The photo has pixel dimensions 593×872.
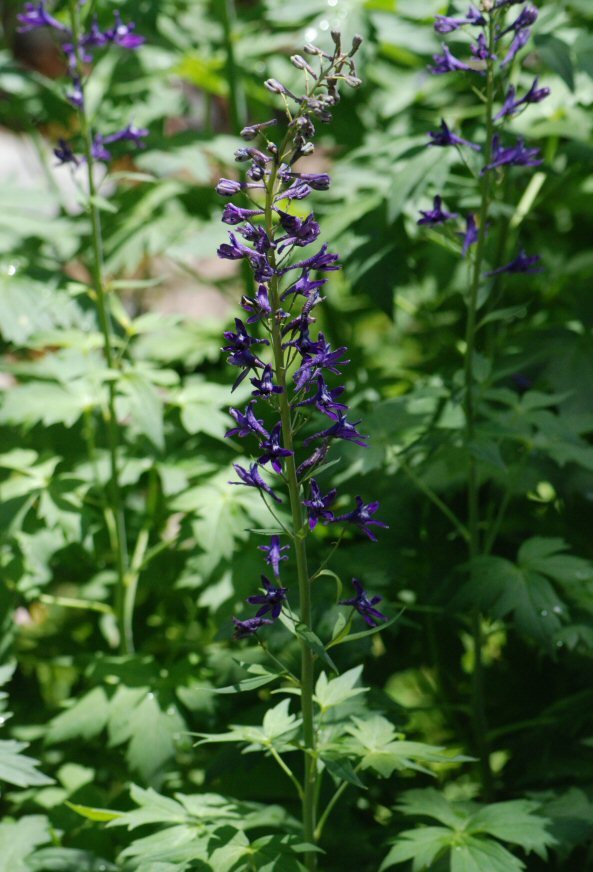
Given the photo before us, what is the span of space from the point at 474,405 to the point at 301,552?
93 cm

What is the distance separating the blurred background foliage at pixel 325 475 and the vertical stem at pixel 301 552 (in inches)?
6.3

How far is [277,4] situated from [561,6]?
1352 mm

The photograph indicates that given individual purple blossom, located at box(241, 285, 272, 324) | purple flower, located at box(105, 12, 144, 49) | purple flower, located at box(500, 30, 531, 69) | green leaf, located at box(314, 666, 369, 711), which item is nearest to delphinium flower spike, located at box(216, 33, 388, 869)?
individual purple blossom, located at box(241, 285, 272, 324)

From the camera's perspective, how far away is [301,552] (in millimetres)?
2088

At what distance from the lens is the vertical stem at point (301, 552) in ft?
6.38

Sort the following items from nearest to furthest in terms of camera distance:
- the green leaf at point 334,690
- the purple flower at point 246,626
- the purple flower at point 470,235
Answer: the purple flower at point 246,626
the green leaf at point 334,690
the purple flower at point 470,235

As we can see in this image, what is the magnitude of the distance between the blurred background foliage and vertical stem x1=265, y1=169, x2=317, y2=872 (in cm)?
16

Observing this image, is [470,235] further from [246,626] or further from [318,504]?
[246,626]

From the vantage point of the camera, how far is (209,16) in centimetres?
504

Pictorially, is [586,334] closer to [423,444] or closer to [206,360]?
[423,444]

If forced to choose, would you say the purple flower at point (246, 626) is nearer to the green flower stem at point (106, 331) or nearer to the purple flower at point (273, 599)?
the purple flower at point (273, 599)

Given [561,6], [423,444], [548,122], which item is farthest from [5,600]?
[561,6]

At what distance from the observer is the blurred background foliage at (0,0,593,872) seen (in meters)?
2.84

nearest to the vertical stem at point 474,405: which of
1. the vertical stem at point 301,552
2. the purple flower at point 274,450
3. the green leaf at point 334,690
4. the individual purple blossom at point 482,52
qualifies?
the individual purple blossom at point 482,52
